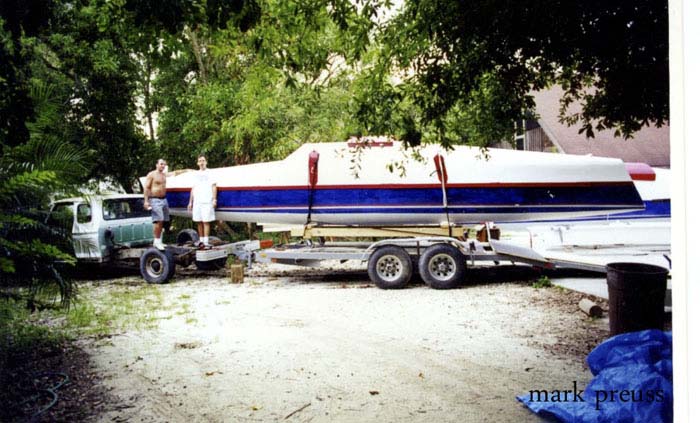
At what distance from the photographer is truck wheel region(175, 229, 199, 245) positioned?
7.18m

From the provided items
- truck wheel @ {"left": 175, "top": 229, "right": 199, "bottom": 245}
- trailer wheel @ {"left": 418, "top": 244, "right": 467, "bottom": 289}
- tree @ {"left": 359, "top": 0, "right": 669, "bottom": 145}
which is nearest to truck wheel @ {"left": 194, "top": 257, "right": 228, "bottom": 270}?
truck wheel @ {"left": 175, "top": 229, "right": 199, "bottom": 245}

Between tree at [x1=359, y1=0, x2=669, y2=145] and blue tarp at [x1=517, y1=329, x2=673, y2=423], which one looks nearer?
blue tarp at [x1=517, y1=329, x2=673, y2=423]

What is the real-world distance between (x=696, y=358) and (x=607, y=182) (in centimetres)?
564

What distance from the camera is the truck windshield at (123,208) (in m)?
6.30

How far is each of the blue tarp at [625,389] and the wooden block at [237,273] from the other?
14.6 ft

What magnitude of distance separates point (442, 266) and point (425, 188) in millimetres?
1139

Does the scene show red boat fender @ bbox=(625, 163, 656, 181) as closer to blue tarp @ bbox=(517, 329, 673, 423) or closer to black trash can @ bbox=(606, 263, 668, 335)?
black trash can @ bbox=(606, 263, 668, 335)

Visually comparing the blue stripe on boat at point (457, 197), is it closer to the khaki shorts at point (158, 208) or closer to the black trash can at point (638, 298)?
the khaki shorts at point (158, 208)

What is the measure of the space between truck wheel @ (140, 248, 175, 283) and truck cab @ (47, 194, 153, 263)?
371 mm

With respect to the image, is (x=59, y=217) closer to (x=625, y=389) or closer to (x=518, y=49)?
(x=518, y=49)

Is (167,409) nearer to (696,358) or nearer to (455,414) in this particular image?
(455,414)

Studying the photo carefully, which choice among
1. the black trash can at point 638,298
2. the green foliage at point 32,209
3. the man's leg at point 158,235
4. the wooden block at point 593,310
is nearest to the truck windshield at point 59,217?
the green foliage at point 32,209

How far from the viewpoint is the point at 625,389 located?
2.42m

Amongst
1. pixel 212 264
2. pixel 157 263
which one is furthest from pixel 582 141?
pixel 157 263
